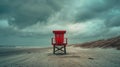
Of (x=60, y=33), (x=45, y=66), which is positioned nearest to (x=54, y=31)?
(x=60, y=33)

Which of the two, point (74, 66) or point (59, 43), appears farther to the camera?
point (59, 43)

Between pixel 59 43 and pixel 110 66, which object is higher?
pixel 59 43

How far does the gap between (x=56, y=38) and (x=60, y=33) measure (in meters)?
1.26

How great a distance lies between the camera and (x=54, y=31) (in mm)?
38094

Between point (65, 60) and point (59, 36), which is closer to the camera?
point (65, 60)

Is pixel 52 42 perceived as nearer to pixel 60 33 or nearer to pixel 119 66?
pixel 60 33

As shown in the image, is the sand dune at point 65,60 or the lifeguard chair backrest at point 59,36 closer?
the sand dune at point 65,60

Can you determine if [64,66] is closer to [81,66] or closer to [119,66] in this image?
[81,66]

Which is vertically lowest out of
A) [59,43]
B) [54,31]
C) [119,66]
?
[119,66]

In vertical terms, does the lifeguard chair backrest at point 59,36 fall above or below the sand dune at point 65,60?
above

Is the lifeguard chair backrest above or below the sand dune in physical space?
above

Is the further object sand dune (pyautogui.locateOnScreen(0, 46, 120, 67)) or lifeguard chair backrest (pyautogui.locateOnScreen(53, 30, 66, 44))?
lifeguard chair backrest (pyautogui.locateOnScreen(53, 30, 66, 44))

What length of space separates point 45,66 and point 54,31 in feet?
66.2

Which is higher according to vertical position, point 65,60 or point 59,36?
point 59,36
